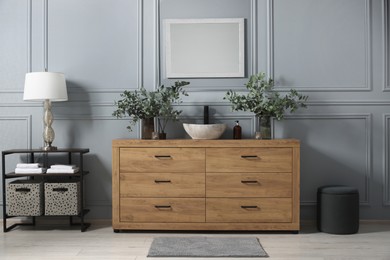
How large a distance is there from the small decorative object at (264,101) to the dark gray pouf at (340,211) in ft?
2.37

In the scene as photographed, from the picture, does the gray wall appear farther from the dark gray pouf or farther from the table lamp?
the dark gray pouf

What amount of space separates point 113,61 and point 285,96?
5.29 feet

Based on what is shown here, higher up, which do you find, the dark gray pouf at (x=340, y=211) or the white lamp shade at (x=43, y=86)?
the white lamp shade at (x=43, y=86)

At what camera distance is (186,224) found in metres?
3.76

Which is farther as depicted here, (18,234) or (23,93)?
(23,93)

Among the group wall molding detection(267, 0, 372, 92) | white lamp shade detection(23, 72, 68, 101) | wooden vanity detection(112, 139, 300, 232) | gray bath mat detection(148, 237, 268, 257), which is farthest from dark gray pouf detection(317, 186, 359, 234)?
white lamp shade detection(23, 72, 68, 101)

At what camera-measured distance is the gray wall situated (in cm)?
419

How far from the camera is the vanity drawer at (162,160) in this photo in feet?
12.3

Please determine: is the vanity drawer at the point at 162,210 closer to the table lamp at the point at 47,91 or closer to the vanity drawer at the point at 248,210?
the vanity drawer at the point at 248,210

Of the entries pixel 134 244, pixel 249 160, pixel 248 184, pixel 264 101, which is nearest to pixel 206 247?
pixel 134 244

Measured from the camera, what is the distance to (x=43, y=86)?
388 cm

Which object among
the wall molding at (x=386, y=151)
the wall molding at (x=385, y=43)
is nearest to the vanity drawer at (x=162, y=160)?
the wall molding at (x=386, y=151)

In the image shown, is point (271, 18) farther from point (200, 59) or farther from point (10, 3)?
point (10, 3)

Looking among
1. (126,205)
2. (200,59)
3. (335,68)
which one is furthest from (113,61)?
(335,68)
